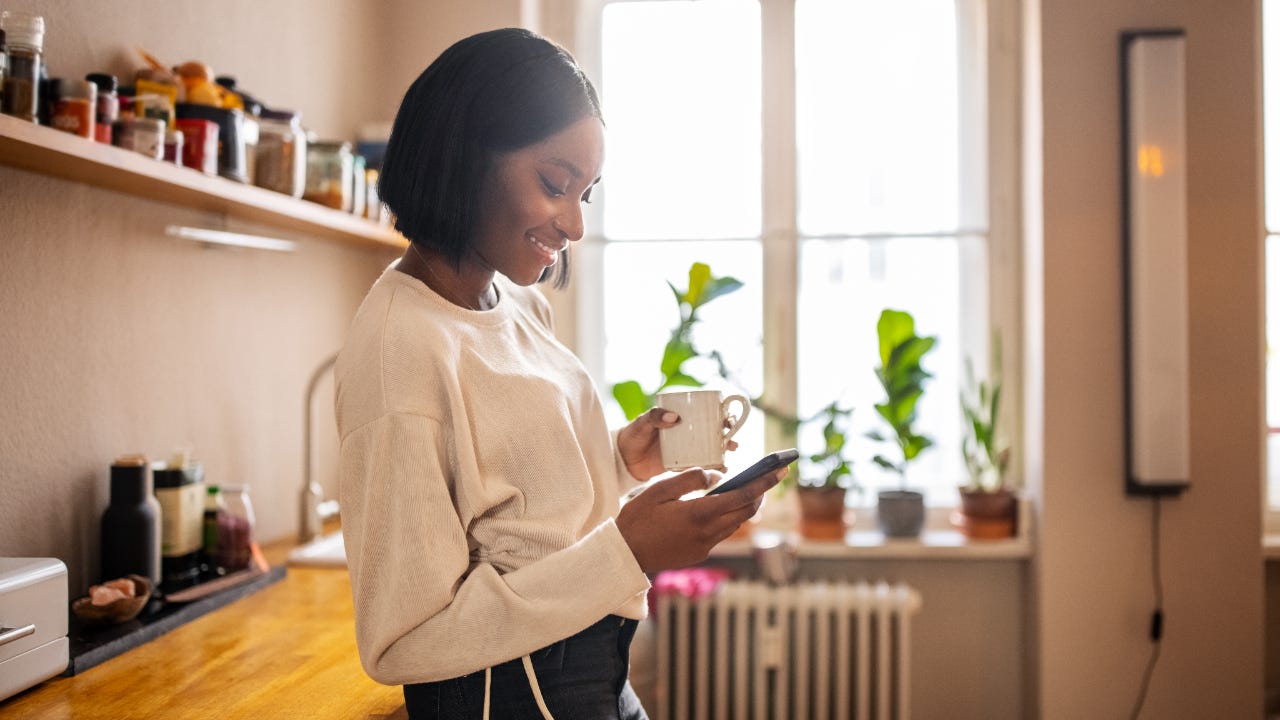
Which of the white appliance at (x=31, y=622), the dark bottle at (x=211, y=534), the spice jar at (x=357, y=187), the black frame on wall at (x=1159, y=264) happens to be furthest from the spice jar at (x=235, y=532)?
the black frame on wall at (x=1159, y=264)

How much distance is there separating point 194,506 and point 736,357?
1557 mm

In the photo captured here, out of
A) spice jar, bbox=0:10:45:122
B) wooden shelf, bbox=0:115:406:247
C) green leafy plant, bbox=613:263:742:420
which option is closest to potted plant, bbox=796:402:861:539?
green leafy plant, bbox=613:263:742:420

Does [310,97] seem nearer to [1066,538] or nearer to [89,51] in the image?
[89,51]

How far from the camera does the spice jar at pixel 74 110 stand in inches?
50.8

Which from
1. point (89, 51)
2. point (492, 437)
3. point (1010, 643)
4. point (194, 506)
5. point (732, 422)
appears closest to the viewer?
point (492, 437)

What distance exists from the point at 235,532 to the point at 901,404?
5.43 feet

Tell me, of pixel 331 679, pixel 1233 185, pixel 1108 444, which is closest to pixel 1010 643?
pixel 1108 444

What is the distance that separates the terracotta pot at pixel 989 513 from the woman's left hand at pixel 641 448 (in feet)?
5.29

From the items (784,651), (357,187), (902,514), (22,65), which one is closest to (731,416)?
(22,65)

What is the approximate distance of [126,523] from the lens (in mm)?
1535

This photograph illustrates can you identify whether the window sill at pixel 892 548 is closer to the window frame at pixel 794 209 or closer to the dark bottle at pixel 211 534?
the window frame at pixel 794 209

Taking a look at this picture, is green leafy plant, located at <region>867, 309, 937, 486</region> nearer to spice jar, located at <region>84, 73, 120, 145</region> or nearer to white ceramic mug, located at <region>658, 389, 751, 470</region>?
white ceramic mug, located at <region>658, 389, 751, 470</region>

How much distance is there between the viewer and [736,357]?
2777mm

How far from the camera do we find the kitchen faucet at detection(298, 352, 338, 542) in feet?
6.99
